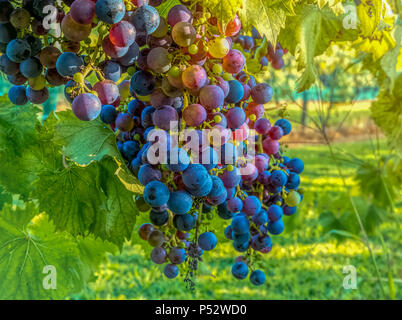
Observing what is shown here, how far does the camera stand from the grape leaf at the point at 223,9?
2.15ft

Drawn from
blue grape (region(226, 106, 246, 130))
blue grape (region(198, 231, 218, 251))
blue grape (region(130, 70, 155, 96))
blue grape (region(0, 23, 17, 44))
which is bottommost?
blue grape (region(198, 231, 218, 251))

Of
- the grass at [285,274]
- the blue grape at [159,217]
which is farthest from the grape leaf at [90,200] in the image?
the grass at [285,274]

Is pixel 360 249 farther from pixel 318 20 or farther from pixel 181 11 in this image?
pixel 181 11

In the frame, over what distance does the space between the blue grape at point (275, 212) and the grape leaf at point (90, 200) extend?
0.30m

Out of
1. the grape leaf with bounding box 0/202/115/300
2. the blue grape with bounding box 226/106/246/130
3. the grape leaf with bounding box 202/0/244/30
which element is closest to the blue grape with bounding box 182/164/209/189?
the blue grape with bounding box 226/106/246/130

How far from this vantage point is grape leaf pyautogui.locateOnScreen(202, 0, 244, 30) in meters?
0.65

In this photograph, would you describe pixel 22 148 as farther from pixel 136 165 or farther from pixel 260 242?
pixel 260 242

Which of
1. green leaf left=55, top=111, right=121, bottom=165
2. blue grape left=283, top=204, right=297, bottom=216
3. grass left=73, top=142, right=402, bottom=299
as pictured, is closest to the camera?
green leaf left=55, top=111, right=121, bottom=165

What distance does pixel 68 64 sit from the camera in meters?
0.65

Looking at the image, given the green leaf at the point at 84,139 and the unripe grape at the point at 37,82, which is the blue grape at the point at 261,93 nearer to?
the green leaf at the point at 84,139

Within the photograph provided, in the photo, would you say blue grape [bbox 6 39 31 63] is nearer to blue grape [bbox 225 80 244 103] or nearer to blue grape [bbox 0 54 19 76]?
blue grape [bbox 0 54 19 76]

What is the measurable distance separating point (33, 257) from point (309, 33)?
898 mm

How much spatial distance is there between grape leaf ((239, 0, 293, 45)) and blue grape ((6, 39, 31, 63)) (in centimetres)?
35

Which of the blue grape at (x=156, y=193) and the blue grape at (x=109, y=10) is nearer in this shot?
the blue grape at (x=109, y=10)
